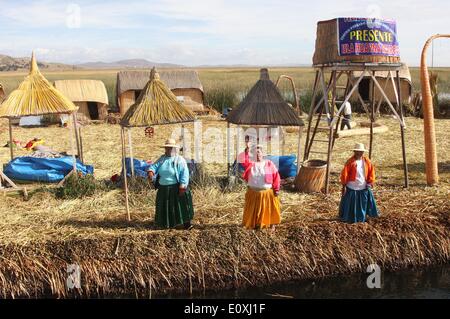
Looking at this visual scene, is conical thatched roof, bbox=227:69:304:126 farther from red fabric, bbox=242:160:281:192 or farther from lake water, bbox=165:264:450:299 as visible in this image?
lake water, bbox=165:264:450:299

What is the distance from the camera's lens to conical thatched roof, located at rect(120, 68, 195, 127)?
7812 mm

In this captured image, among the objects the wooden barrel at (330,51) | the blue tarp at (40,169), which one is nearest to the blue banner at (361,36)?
the wooden barrel at (330,51)

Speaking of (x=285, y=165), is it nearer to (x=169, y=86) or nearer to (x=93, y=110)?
(x=169, y=86)

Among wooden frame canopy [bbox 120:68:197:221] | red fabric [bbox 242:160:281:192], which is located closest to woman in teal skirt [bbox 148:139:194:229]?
wooden frame canopy [bbox 120:68:197:221]

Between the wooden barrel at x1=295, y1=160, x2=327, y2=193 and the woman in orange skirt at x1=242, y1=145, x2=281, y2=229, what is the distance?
2.25 metres

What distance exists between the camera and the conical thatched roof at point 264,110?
28.3 ft

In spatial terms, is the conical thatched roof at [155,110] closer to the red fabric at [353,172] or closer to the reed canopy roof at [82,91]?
the red fabric at [353,172]

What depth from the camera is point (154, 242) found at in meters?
6.80

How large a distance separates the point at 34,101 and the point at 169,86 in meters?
12.5

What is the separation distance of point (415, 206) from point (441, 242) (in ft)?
3.24

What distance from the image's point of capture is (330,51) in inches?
345
